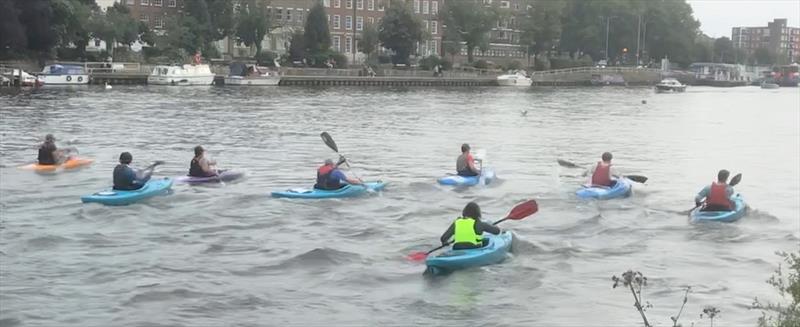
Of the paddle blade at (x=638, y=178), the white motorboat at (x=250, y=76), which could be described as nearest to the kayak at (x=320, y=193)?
the paddle blade at (x=638, y=178)

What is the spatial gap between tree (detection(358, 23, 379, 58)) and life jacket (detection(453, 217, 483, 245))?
333 feet

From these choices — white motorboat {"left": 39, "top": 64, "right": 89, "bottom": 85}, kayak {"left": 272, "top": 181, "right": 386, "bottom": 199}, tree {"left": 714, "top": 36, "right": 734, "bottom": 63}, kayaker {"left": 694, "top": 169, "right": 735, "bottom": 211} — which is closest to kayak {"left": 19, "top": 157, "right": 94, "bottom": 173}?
kayak {"left": 272, "top": 181, "right": 386, "bottom": 199}

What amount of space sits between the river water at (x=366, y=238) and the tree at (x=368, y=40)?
241ft

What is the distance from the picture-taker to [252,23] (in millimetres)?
107188

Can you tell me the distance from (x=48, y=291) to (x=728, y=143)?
38.1 meters

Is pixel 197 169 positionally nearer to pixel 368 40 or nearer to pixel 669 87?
pixel 368 40

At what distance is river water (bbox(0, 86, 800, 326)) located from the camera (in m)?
15.0

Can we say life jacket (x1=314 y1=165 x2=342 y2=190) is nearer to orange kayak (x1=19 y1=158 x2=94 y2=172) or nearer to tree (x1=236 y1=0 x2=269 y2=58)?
orange kayak (x1=19 y1=158 x2=94 y2=172)

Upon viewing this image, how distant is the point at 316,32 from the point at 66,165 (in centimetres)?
8145

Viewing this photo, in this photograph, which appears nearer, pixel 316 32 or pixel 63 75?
pixel 63 75

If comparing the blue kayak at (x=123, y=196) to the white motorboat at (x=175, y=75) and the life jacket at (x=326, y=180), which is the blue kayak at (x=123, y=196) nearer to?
the life jacket at (x=326, y=180)

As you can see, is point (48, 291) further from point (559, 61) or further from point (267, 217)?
point (559, 61)

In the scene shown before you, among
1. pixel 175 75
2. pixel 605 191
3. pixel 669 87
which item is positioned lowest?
pixel 605 191

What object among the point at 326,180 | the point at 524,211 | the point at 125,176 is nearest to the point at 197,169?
the point at 125,176
